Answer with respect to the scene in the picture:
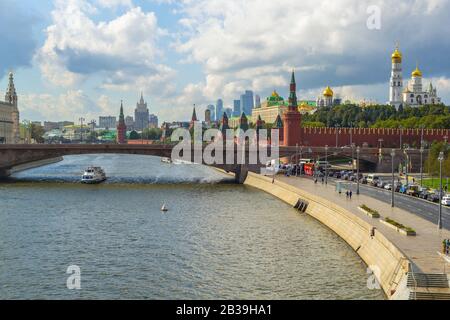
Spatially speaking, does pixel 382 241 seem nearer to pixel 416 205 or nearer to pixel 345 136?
pixel 416 205

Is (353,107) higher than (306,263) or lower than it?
higher

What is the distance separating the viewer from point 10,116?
546 feet

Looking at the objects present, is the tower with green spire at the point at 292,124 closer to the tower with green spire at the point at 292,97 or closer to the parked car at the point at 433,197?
the tower with green spire at the point at 292,97

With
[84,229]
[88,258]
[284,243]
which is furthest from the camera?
[84,229]

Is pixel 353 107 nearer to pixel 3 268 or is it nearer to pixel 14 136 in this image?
pixel 14 136

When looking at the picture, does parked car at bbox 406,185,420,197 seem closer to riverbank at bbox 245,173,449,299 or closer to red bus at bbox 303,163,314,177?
riverbank at bbox 245,173,449,299

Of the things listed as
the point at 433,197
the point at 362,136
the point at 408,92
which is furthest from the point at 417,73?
the point at 433,197

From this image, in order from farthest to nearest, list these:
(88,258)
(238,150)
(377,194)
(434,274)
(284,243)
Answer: (238,150), (377,194), (284,243), (88,258), (434,274)

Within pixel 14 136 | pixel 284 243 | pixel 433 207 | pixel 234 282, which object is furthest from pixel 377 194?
pixel 14 136

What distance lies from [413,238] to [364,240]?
3.07m

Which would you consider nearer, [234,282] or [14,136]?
[234,282]

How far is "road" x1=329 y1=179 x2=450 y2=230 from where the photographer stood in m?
34.8
